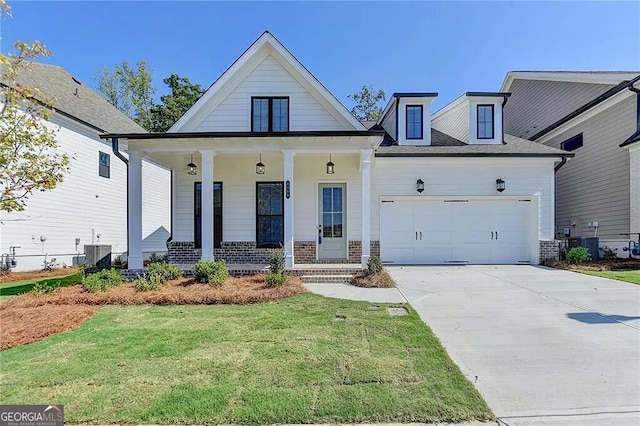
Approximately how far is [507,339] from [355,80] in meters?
31.2

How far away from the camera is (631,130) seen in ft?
37.6

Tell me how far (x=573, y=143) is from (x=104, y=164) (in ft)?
68.4

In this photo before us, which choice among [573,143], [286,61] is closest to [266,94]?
[286,61]

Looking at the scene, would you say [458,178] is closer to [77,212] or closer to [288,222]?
[288,222]

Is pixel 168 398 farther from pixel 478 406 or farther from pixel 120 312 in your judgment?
pixel 120 312

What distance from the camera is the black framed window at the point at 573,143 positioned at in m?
13.9

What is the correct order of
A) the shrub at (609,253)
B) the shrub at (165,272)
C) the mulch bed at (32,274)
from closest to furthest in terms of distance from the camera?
the shrub at (165,272) → the mulch bed at (32,274) → the shrub at (609,253)

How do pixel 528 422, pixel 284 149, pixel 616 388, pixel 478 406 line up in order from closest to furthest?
pixel 528 422, pixel 478 406, pixel 616 388, pixel 284 149

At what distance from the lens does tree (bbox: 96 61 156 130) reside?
90.7 ft

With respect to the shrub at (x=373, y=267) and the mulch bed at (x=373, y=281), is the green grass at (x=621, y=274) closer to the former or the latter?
the mulch bed at (x=373, y=281)

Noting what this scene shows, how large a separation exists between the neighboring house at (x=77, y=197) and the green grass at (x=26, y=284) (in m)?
2.13

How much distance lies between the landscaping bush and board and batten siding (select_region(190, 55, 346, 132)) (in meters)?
5.25

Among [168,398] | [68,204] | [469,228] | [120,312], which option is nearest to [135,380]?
[168,398]

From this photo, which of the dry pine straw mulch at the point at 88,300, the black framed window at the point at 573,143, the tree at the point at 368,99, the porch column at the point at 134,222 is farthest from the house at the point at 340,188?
the tree at the point at 368,99
